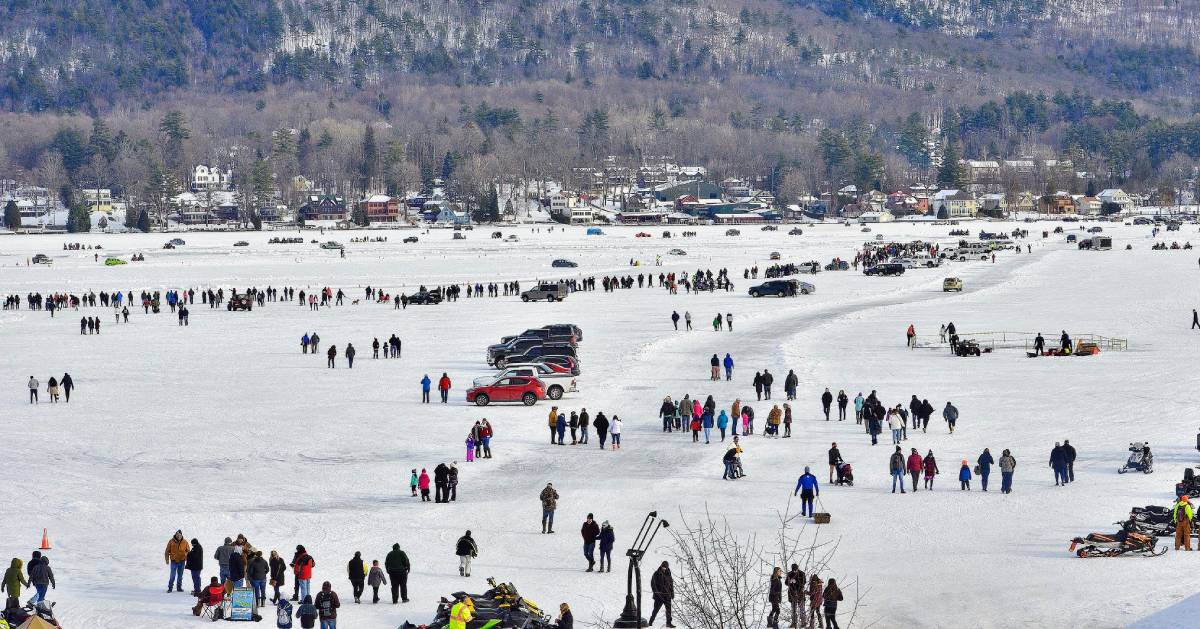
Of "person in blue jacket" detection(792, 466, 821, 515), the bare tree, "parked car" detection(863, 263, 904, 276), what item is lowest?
the bare tree

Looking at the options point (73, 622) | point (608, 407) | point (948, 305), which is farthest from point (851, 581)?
point (948, 305)

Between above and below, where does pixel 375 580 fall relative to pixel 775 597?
below

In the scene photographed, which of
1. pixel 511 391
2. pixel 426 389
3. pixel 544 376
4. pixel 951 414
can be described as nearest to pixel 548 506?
pixel 951 414

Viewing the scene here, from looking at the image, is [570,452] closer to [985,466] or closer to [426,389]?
[426,389]

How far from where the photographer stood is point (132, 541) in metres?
21.9

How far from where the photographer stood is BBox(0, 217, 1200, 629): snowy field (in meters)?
19.6

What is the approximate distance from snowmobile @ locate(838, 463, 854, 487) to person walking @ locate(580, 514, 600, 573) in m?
6.24

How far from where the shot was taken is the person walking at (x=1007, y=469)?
78.7 ft

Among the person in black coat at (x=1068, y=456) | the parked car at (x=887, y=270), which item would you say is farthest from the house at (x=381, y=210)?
the person in black coat at (x=1068, y=456)

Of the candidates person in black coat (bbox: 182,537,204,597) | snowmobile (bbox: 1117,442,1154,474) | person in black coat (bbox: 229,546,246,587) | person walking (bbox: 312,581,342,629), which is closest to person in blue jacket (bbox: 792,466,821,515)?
snowmobile (bbox: 1117,442,1154,474)

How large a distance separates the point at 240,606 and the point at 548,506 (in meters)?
5.22

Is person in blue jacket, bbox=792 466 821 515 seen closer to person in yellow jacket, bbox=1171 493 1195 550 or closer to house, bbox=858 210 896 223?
person in yellow jacket, bbox=1171 493 1195 550

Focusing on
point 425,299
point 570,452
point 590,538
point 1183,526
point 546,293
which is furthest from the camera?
point 546,293

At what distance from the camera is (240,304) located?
61406 mm
